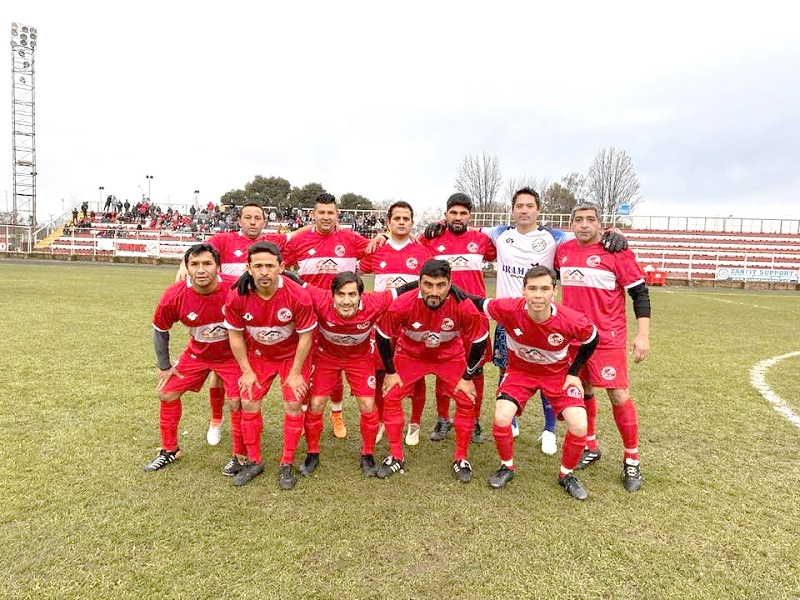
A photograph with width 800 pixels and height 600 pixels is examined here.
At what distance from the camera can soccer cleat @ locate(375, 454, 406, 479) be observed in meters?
3.54

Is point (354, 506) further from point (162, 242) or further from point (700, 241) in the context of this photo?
point (700, 241)

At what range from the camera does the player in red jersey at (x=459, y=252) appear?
446 cm

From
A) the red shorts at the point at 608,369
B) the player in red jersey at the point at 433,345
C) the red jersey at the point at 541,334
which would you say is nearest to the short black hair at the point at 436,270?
the player in red jersey at the point at 433,345

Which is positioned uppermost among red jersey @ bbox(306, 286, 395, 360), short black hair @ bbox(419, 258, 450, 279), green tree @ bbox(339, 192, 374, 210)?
green tree @ bbox(339, 192, 374, 210)

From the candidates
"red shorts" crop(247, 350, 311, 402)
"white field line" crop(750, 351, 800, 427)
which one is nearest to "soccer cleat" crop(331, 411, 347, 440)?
"red shorts" crop(247, 350, 311, 402)

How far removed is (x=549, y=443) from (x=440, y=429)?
3.07 feet

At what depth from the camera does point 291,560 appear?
8.28 ft

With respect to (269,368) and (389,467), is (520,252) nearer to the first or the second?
(389,467)

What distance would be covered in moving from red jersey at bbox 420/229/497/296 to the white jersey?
0.64ft

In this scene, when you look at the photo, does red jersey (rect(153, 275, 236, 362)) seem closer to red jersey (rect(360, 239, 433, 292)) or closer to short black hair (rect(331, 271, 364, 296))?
short black hair (rect(331, 271, 364, 296))

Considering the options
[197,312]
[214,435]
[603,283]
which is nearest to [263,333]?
[197,312]

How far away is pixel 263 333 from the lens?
143 inches

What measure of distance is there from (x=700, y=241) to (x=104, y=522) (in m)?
35.7

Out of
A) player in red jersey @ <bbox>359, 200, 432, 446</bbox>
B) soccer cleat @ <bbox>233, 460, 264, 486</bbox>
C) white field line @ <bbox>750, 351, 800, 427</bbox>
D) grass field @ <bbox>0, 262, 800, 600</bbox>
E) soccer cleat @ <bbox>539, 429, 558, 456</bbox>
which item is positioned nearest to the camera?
grass field @ <bbox>0, 262, 800, 600</bbox>
